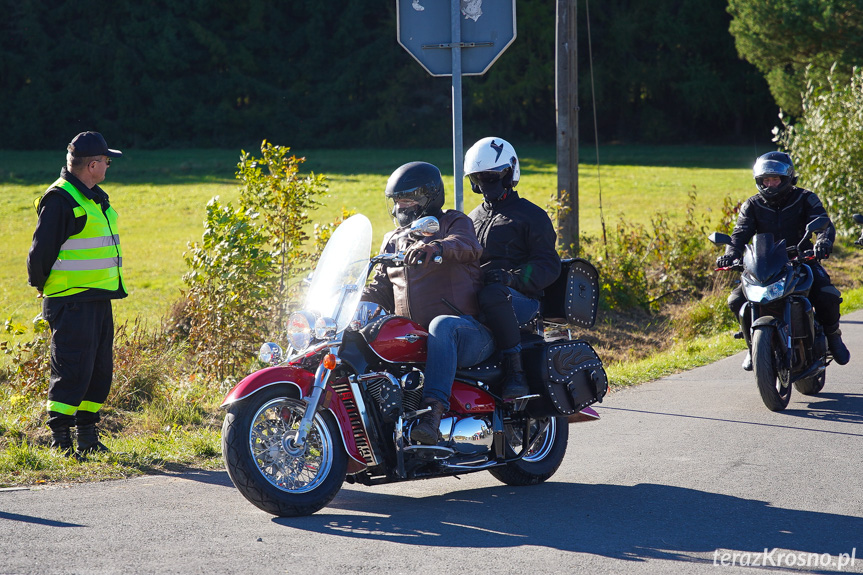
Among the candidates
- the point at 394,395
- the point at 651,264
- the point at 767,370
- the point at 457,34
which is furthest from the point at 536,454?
the point at 651,264

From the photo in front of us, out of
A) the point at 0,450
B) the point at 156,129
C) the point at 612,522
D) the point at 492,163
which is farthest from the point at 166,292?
the point at 156,129

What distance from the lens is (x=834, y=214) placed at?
17.2 meters

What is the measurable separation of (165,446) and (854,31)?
111ft

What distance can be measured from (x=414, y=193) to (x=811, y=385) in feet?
14.6

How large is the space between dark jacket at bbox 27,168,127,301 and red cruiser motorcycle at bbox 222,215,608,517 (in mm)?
1867

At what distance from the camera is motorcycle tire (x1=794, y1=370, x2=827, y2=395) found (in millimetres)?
8258

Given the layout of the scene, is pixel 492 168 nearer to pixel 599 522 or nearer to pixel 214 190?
pixel 599 522

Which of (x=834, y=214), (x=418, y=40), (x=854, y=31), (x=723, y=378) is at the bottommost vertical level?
(x=723, y=378)

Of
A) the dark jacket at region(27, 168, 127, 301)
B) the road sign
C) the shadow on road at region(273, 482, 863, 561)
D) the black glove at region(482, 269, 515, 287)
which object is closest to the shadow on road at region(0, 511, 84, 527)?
the shadow on road at region(273, 482, 863, 561)

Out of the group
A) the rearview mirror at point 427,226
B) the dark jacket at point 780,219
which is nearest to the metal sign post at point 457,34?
the rearview mirror at point 427,226

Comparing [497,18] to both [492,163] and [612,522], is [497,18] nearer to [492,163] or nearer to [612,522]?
[492,163]

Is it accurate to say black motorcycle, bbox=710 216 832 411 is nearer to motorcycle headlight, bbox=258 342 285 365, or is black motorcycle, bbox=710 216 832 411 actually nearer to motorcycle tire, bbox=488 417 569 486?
motorcycle tire, bbox=488 417 569 486

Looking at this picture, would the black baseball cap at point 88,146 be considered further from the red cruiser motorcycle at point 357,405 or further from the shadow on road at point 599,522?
the shadow on road at point 599,522

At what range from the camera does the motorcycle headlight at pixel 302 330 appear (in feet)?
16.8
